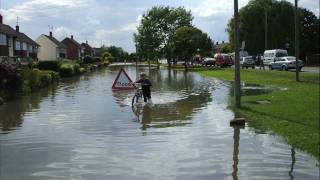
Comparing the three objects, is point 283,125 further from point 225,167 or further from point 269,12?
point 269,12

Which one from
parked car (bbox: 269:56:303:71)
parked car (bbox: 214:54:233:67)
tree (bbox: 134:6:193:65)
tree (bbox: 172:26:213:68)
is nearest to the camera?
parked car (bbox: 269:56:303:71)

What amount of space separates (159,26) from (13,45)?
115 feet

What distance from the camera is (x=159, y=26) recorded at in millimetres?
106562

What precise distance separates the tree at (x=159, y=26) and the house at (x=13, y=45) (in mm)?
21595

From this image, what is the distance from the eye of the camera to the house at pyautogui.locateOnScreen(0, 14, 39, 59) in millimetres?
68875

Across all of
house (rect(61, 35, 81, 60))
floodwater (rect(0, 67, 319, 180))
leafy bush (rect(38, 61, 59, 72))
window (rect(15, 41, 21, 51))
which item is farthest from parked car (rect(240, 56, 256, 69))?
house (rect(61, 35, 81, 60))

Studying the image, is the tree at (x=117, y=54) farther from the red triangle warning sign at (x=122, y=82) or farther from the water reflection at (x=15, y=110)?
the water reflection at (x=15, y=110)

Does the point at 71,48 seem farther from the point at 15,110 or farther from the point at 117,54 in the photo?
the point at 15,110

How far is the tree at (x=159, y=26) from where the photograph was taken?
107 metres

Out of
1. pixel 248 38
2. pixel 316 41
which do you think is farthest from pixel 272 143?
pixel 316 41

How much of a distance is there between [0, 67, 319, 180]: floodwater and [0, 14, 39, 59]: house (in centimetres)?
4941

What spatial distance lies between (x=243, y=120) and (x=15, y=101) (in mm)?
13997

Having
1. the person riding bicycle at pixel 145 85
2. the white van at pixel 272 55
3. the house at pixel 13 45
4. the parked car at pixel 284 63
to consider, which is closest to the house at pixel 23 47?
the house at pixel 13 45

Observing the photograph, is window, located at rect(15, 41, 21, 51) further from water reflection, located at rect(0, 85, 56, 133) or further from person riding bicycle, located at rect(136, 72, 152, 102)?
person riding bicycle, located at rect(136, 72, 152, 102)
